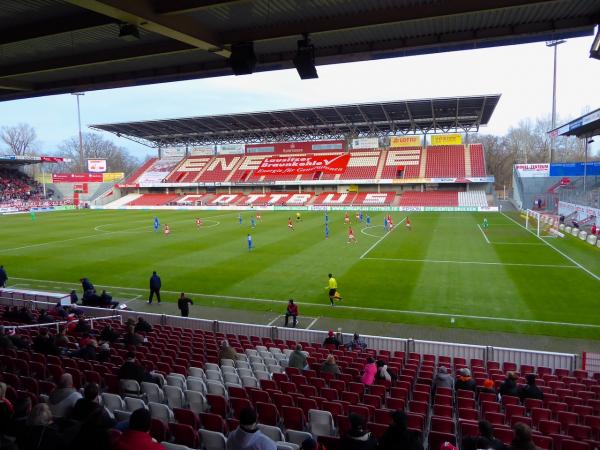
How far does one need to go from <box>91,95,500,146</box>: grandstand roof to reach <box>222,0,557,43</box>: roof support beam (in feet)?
162

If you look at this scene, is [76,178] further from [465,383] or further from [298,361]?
[465,383]

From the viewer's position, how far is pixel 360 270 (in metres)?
22.2

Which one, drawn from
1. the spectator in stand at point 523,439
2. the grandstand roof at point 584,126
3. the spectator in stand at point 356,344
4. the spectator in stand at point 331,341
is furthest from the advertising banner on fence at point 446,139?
the spectator in stand at point 523,439

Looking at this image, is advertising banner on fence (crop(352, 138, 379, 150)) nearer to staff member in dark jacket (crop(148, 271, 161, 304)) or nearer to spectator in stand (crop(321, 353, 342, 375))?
staff member in dark jacket (crop(148, 271, 161, 304))

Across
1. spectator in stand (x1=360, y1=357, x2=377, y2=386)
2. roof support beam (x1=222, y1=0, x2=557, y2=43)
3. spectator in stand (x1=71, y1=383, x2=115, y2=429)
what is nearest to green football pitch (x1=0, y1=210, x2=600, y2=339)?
spectator in stand (x1=360, y1=357, x2=377, y2=386)

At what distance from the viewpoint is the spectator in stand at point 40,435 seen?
12.5ft

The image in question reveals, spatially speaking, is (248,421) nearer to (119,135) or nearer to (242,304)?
(242,304)

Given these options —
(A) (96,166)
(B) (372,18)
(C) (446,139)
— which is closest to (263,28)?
(B) (372,18)

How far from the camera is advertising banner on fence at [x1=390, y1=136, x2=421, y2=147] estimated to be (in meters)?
68.4

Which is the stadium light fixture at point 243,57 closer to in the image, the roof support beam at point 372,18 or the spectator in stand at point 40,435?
the roof support beam at point 372,18

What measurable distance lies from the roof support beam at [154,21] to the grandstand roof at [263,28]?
2 cm

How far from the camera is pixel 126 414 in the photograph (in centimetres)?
547

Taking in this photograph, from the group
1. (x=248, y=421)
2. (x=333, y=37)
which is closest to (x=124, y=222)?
(x=333, y=37)

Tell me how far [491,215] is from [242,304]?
40.1m
